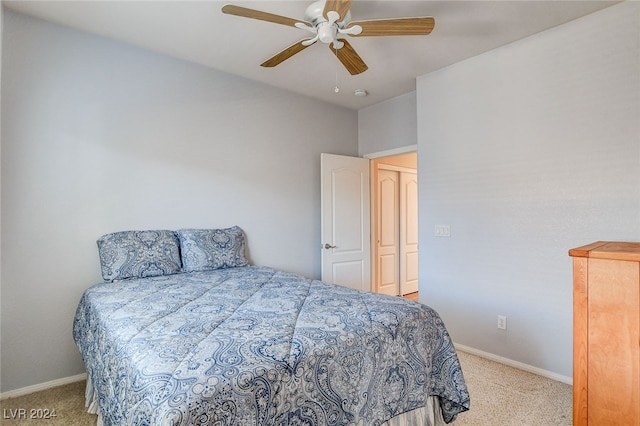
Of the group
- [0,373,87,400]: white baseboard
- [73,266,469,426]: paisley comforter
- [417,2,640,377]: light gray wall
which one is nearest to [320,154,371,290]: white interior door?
[417,2,640,377]: light gray wall

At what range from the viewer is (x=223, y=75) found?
126 inches

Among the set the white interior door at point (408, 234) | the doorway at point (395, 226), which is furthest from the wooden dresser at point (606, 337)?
the white interior door at point (408, 234)

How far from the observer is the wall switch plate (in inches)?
122

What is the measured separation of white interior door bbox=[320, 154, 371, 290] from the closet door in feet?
2.04

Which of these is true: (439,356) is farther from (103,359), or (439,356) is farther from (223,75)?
(223,75)

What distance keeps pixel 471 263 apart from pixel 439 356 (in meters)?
1.50

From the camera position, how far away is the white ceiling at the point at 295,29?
219cm

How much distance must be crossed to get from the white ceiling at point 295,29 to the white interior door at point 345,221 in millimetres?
1088

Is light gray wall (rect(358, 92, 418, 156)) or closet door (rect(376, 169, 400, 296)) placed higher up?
light gray wall (rect(358, 92, 418, 156))

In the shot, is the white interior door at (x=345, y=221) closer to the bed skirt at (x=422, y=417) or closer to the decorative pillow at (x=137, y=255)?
the decorative pillow at (x=137, y=255)

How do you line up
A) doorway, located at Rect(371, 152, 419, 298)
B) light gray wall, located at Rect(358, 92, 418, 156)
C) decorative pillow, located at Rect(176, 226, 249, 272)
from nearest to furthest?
decorative pillow, located at Rect(176, 226, 249, 272) < light gray wall, located at Rect(358, 92, 418, 156) < doorway, located at Rect(371, 152, 419, 298)

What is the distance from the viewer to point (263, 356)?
1.10m

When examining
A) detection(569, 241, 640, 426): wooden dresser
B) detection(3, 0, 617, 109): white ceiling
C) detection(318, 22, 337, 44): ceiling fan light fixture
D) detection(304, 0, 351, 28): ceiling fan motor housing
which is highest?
detection(3, 0, 617, 109): white ceiling

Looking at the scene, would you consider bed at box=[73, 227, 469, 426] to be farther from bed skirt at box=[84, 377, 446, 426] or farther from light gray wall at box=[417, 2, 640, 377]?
light gray wall at box=[417, 2, 640, 377]
